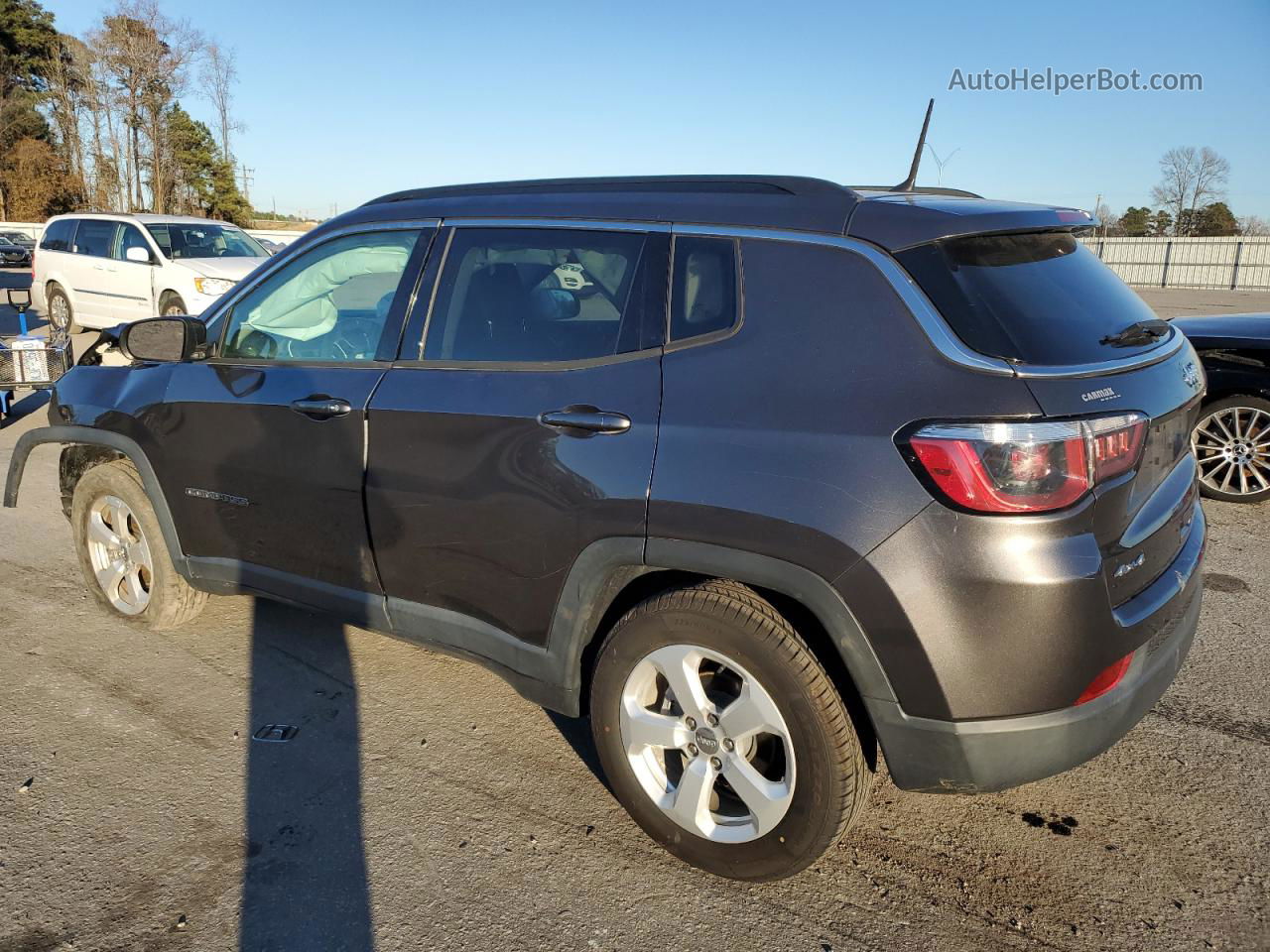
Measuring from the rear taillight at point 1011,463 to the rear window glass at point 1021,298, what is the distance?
0.21 meters

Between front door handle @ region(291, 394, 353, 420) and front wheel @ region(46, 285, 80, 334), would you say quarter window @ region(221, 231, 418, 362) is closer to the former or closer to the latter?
front door handle @ region(291, 394, 353, 420)

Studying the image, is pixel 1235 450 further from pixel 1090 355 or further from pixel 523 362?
pixel 523 362

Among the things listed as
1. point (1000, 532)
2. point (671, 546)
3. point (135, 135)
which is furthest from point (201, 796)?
point (135, 135)

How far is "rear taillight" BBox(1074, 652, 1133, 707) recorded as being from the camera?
2258mm

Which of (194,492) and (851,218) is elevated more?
(851,218)

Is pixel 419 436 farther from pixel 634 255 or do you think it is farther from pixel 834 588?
pixel 834 588

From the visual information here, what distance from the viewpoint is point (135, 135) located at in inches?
1934

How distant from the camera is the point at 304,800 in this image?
3.04 metres

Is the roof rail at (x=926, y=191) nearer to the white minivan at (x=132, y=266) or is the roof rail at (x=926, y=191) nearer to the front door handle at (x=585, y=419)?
the front door handle at (x=585, y=419)

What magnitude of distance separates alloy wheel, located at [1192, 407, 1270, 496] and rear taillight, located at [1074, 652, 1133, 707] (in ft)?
14.4

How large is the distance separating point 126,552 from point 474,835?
2459 millimetres

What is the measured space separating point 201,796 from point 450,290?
6.10 feet

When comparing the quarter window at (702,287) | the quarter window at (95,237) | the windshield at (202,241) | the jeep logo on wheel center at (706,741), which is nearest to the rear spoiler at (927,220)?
the quarter window at (702,287)

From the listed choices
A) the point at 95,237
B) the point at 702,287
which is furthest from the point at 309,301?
the point at 95,237
